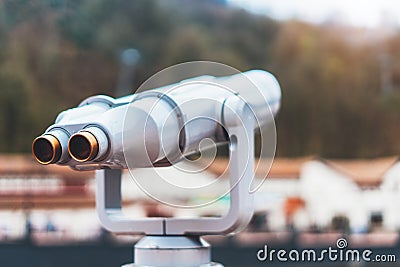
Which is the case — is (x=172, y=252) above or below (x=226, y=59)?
below

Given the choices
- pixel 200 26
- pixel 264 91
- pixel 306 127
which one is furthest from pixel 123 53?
pixel 264 91

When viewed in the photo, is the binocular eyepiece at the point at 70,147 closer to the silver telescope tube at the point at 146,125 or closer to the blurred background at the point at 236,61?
the silver telescope tube at the point at 146,125

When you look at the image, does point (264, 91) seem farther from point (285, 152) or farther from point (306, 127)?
point (306, 127)

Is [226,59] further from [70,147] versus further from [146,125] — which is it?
→ [70,147]

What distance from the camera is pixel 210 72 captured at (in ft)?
4.97

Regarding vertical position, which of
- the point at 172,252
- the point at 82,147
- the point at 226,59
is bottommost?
the point at 172,252

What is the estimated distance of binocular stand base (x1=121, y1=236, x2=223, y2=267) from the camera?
4.46ft

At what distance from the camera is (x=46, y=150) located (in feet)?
4.03

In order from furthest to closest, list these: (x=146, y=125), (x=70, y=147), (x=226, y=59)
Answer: (x=226, y=59) < (x=146, y=125) < (x=70, y=147)

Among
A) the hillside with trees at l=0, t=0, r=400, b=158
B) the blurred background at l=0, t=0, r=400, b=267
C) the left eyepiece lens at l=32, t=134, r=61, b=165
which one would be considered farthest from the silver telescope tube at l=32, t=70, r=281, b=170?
the hillside with trees at l=0, t=0, r=400, b=158

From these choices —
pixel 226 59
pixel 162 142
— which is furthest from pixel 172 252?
pixel 226 59

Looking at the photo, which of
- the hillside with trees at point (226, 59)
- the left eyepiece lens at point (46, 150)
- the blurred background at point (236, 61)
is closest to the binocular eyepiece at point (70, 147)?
the left eyepiece lens at point (46, 150)

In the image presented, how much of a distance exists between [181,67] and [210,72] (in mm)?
71

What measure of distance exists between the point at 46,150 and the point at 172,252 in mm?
278
